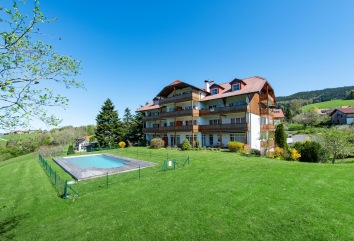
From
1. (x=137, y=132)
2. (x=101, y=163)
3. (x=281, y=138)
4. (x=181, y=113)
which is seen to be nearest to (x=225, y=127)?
(x=281, y=138)

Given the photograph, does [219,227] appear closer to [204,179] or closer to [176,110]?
[204,179]

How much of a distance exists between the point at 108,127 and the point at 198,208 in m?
40.3

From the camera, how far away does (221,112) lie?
28.5 metres

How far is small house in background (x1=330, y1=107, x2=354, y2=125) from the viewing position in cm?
6378

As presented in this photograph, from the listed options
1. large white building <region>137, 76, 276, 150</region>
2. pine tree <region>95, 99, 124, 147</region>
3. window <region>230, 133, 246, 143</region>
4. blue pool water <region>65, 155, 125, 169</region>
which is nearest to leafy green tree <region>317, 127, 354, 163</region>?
large white building <region>137, 76, 276, 150</region>

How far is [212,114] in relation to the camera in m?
29.7

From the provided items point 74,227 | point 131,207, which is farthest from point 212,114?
point 74,227

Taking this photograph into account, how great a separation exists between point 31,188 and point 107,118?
3198 centimetres

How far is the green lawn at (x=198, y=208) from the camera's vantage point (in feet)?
22.1

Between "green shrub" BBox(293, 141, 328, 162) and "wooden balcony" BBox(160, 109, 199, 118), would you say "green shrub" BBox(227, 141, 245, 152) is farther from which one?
"wooden balcony" BBox(160, 109, 199, 118)

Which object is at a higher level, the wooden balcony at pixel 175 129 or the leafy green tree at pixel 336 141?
the wooden balcony at pixel 175 129

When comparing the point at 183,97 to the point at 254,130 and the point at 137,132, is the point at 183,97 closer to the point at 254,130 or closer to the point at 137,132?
the point at 254,130

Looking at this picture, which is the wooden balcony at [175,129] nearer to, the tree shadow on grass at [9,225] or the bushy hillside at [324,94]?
the tree shadow on grass at [9,225]

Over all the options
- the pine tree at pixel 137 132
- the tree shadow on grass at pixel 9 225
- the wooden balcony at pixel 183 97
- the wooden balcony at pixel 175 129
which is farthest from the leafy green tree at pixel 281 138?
the pine tree at pixel 137 132
